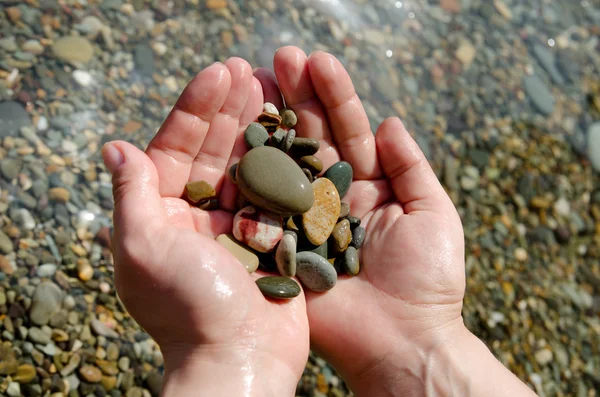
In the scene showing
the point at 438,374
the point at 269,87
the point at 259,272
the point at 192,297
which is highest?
the point at 269,87

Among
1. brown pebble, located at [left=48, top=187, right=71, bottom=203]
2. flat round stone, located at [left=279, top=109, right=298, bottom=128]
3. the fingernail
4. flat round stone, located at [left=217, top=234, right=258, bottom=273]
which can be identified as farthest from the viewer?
brown pebble, located at [left=48, top=187, right=71, bottom=203]

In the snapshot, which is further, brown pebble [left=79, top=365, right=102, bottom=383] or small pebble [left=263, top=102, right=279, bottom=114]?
brown pebble [left=79, top=365, right=102, bottom=383]

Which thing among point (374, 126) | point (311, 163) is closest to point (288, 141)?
point (311, 163)

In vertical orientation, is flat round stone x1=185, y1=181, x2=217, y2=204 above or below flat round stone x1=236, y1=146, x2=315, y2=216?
below

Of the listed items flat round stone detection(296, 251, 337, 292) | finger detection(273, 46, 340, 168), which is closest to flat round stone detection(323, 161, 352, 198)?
finger detection(273, 46, 340, 168)

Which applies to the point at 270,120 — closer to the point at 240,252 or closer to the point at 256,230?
the point at 256,230

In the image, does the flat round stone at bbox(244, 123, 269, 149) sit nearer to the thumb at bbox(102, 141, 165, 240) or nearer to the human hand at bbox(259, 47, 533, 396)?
the human hand at bbox(259, 47, 533, 396)

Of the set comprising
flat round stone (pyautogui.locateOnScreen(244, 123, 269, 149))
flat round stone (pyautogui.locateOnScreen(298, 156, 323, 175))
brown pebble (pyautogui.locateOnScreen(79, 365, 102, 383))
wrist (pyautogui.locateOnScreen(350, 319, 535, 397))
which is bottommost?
brown pebble (pyautogui.locateOnScreen(79, 365, 102, 383))

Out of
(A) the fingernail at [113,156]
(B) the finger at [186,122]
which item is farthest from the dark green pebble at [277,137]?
(A) the fingernail at [113,156]

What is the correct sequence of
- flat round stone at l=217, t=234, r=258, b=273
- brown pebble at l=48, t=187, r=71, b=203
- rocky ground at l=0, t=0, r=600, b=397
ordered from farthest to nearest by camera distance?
1. brown pebble at l=48, t=187, r=71, b=203
2. rocky ground at l=0, t=0, r=600, b=397
3. flat round stone at l=217, t=234, r=258, b=273
